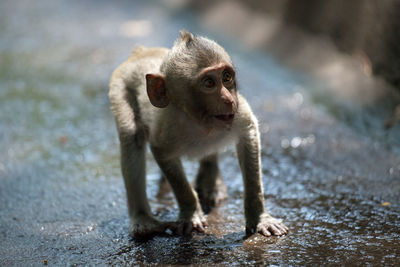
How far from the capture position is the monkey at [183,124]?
13.8 ft

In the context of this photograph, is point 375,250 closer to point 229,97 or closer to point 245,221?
point 245,221

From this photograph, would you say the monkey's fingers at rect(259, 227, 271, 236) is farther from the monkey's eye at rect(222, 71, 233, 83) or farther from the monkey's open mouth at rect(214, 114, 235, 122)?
the monkey's eye at rect(222, 71, 233, 83)

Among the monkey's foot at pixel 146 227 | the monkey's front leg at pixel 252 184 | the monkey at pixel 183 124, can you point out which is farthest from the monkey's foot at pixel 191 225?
the monkey's front leg at pixel 252 184

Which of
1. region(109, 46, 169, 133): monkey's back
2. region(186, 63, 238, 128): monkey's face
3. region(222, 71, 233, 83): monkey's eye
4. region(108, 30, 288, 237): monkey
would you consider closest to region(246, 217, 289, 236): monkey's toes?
region(108, 30, 288, 237): monkey

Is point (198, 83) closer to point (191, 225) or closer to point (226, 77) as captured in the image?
point (226, 77)

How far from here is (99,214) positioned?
17.7 feet

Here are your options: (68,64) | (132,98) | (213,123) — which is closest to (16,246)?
(132,98)

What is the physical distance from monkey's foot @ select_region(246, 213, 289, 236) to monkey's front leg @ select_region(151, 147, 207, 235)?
1.65 ft

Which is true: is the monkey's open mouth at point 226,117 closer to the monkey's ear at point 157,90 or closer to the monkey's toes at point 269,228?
the monkey's ear at point 157,90

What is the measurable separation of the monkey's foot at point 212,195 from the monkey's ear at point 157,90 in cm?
145

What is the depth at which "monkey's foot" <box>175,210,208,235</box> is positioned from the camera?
4.80 m

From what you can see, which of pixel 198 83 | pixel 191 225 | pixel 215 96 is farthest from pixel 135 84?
pixel 191 225

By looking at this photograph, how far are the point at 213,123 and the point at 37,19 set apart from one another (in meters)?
12.2

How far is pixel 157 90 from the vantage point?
4516mm
